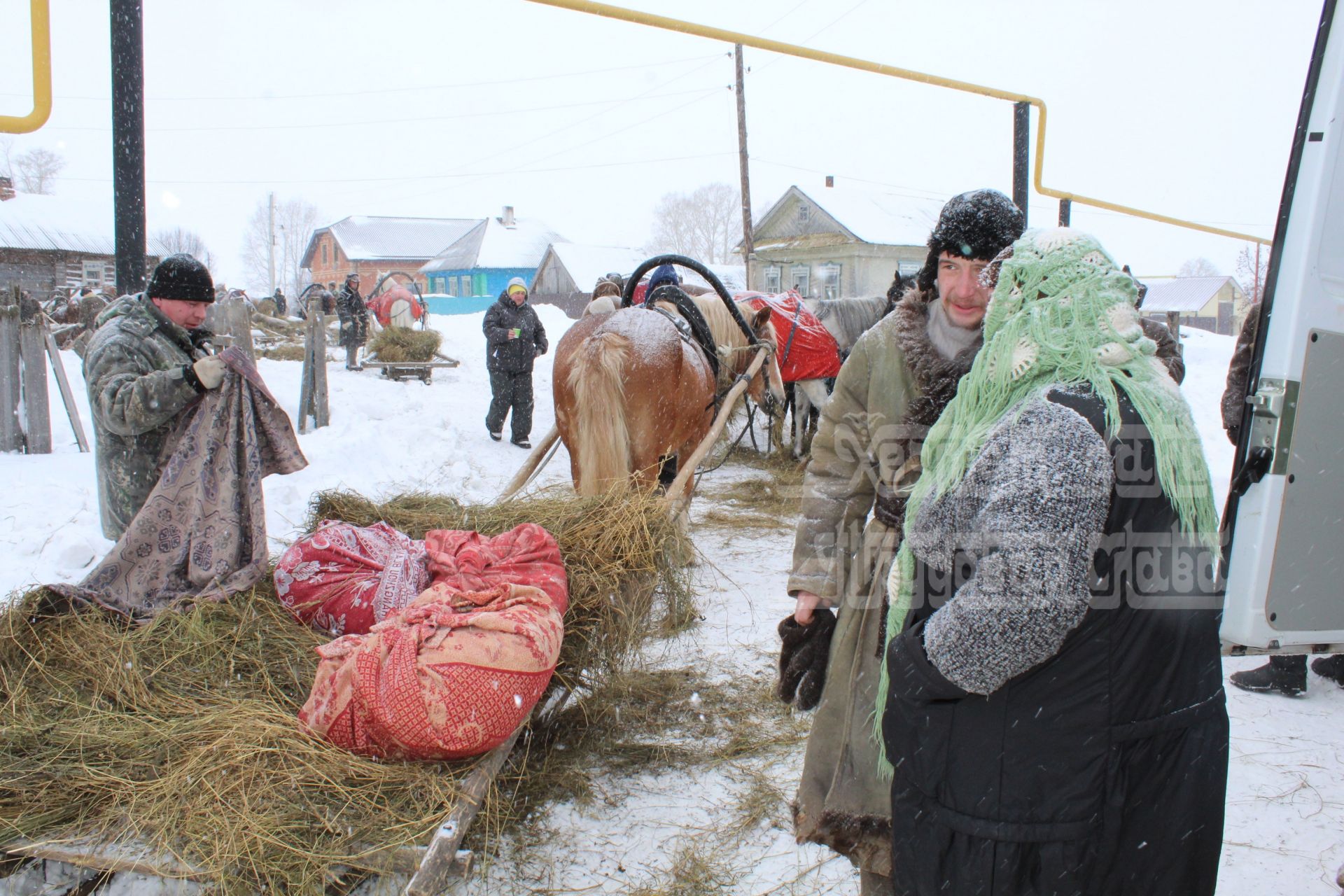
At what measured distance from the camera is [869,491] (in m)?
2.00

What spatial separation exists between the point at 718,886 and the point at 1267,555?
157 centimetres

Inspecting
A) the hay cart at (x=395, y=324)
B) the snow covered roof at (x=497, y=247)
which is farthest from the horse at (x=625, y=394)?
the snow covered roof at (x=497, y=247)

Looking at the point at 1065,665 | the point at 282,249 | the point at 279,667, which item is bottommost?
the point at 279,667

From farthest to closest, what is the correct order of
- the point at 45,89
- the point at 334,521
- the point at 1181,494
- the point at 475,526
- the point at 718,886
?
1. the point at 475,526
2. the point at 334,521
3. the point at 45,89
4. the point at 718,886
5. the point at 1181,494

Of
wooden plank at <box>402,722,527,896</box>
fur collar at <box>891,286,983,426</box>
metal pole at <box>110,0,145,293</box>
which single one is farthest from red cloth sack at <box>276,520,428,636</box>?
fur collar at <box>891,286,983,426</box>

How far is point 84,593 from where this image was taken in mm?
2410

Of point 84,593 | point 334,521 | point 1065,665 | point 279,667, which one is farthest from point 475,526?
point 1065,665

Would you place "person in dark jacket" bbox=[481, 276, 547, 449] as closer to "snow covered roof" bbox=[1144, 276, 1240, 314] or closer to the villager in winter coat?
the villager in winter coat

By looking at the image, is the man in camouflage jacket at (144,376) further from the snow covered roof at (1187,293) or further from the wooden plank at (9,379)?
the snow covered roof at (1187,293)

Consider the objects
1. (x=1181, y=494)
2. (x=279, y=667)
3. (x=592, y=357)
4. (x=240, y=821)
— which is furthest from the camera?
(x=592, y=357)

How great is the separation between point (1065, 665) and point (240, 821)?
1566 millimetres

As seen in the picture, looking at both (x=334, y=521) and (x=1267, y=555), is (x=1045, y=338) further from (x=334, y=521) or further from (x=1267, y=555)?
(x=334, y=521)

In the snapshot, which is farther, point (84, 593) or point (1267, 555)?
point (84, 593)

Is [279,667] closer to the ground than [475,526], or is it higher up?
closer to the ground
